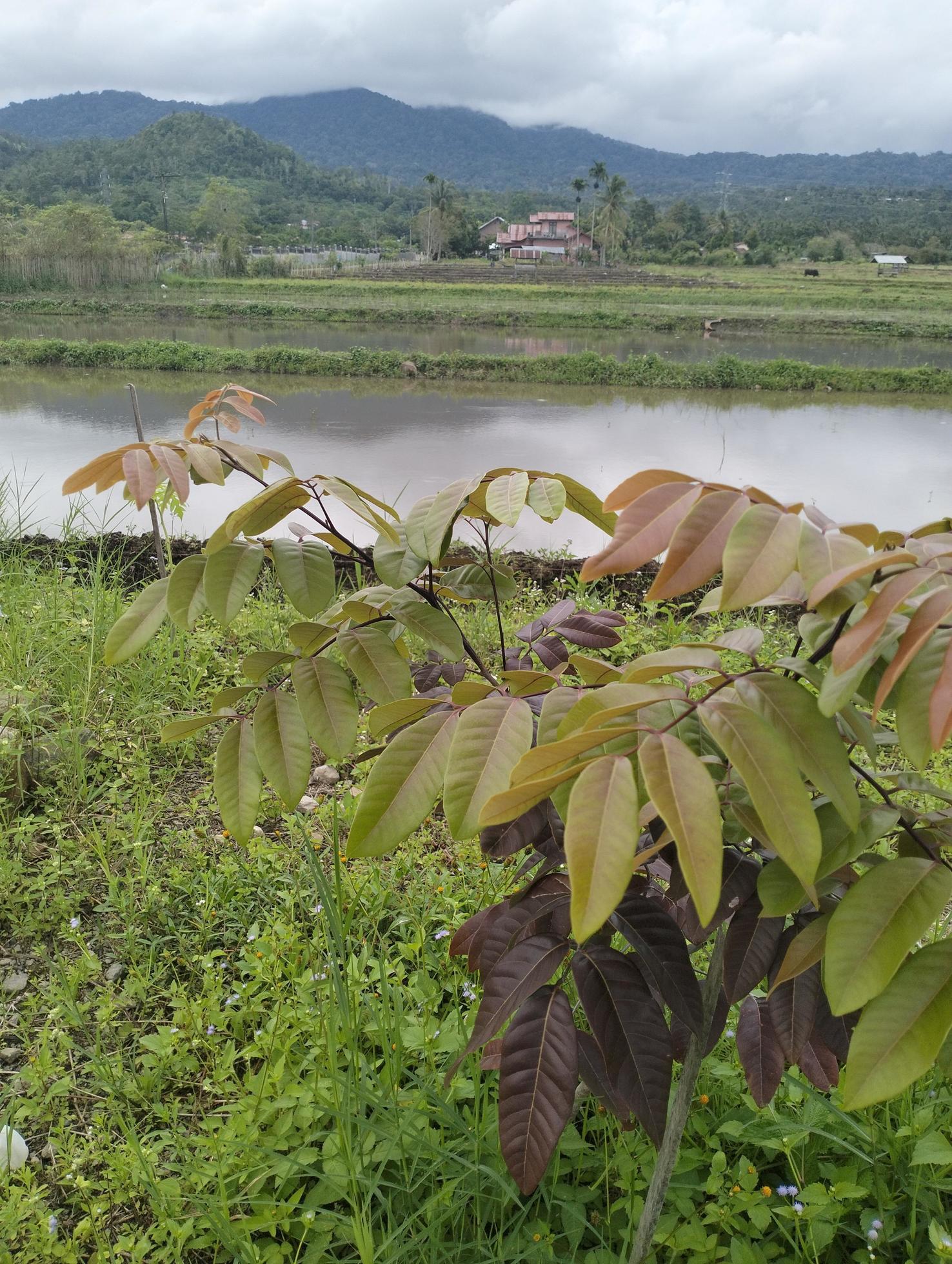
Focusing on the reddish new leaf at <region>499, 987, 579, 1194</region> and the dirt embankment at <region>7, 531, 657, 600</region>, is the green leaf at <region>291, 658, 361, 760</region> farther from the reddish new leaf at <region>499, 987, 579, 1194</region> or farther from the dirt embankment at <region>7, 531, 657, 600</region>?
the dirt embankment at <region>7, 531, 657, 600</region>

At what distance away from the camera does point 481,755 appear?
1.62 feet

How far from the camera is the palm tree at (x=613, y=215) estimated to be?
30.6 m

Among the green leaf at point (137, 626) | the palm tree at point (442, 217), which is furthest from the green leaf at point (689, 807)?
the palm tree at point (442, 217)

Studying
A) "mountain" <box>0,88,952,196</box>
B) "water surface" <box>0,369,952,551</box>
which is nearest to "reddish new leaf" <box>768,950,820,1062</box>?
"water surface" <box>0,369,952,551</box>

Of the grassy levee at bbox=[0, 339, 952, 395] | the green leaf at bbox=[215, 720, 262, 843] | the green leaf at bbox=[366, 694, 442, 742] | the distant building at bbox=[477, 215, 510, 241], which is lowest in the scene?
the green leaf at bbox=[215, 720, 262, 843]

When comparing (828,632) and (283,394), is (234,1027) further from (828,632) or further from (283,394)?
(283,394)

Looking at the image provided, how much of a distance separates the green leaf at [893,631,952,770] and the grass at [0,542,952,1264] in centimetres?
54

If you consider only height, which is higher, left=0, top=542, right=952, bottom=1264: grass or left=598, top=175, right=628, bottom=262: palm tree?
left=598, top=175, right=628, bottom=262: palm tree

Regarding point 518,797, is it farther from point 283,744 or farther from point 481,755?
point 283,744

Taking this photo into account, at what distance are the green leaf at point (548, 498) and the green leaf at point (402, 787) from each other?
17cm

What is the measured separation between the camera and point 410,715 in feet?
2.04

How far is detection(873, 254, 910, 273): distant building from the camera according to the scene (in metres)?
27.1

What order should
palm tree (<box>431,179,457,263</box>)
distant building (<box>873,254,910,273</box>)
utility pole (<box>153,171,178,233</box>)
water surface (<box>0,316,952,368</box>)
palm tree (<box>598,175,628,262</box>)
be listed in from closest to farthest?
water surface (<box>0,316,952,368</box>), distant building (<box>873,254,910,273</box>), palm tree (<box>598,175,628,262</box>), utility pole (<box>153,171,178,233</box>), palm tree (<box>431,179,457,263</box>)

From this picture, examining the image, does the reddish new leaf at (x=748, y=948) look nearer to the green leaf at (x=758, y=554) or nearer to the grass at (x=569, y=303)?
the green leaf at (x=758, y=554)
